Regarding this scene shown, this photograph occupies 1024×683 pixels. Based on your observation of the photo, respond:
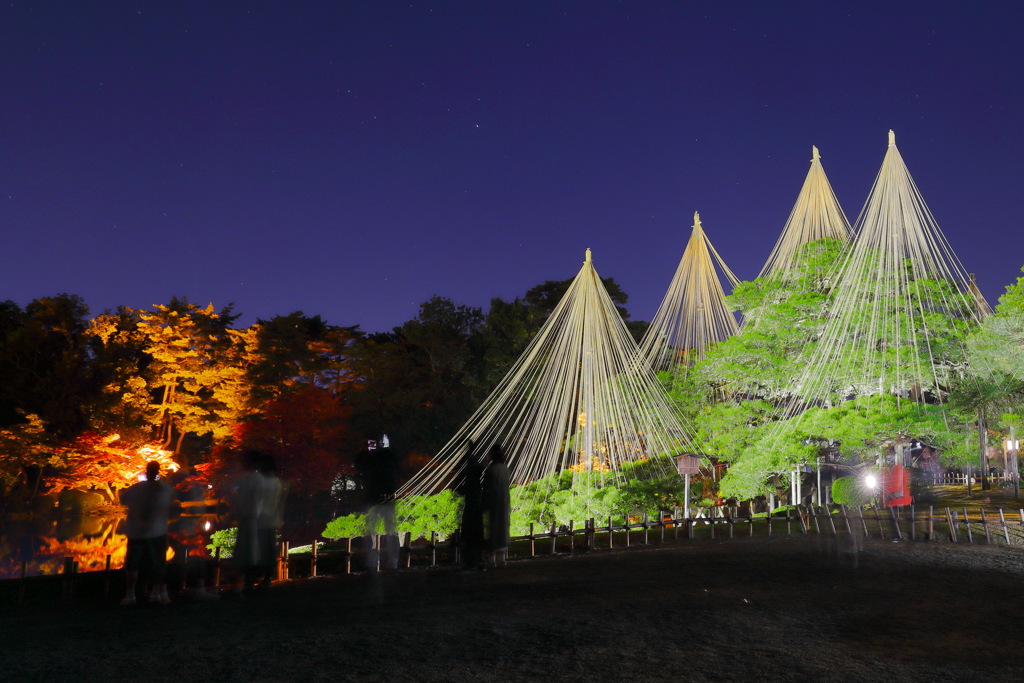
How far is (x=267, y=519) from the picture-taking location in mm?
7469

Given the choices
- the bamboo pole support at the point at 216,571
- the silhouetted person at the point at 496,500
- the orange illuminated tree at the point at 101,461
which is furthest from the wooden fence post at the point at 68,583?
the orange illuminated tree at the point at 101,461

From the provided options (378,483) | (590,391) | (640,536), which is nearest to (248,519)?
(378,483)

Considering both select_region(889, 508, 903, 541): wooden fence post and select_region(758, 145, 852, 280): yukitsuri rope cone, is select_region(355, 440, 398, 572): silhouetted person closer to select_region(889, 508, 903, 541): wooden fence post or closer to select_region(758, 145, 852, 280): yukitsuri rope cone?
select_region(889, 508, 903, 541): wooden fence post

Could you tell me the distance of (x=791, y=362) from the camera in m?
18.5

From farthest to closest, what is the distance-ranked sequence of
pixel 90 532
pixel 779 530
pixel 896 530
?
pixel 90 532 → pixel 779 530 → pixel 896 530

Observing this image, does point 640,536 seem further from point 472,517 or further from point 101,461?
point 101,461

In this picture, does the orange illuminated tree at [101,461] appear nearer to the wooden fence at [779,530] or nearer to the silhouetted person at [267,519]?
the wooden fence at [779,530]

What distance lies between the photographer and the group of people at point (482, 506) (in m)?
9.09

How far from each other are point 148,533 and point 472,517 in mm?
3738

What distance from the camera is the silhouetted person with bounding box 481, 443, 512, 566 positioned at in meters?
9.06

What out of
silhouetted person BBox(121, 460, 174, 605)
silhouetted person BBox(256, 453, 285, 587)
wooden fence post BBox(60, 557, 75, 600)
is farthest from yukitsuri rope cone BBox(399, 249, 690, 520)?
silhouetted person BBox(121, 460, 174, 605)

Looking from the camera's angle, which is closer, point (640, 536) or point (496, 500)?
point (496, 500)

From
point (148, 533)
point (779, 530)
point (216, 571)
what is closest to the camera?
point (148, 533)

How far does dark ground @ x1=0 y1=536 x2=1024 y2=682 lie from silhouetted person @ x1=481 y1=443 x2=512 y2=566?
423 millimetres
